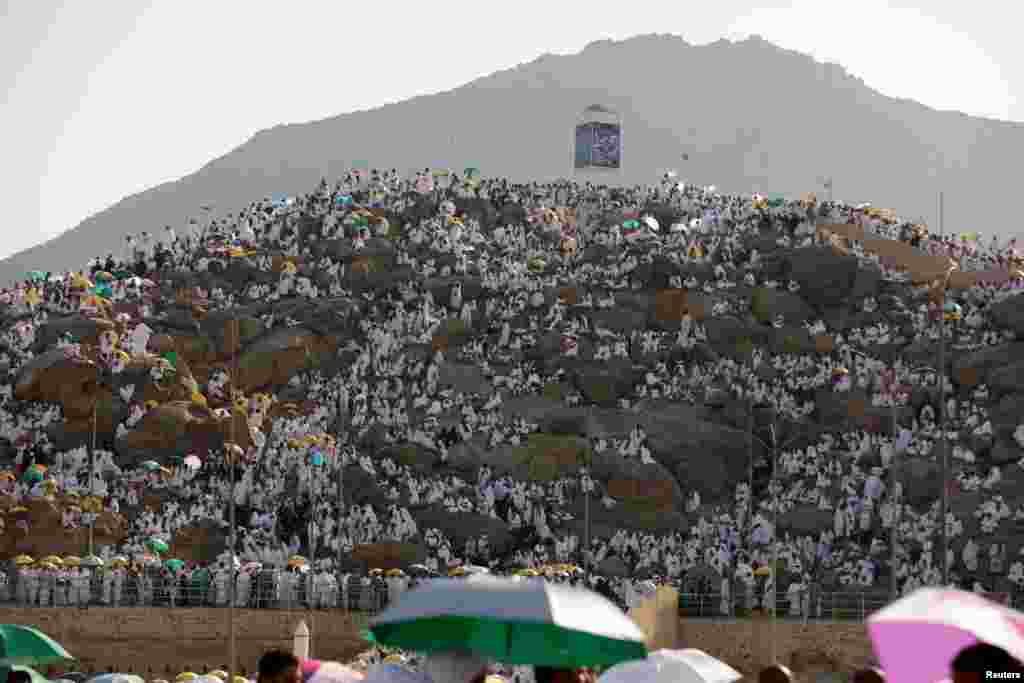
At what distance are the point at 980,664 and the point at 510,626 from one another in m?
3.28

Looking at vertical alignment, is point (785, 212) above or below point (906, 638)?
above

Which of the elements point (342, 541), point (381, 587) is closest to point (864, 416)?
point (342, 541)

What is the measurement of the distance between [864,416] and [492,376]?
12949 mm

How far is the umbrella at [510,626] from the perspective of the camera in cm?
1462

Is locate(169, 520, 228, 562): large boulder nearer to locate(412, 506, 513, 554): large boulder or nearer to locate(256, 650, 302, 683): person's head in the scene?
locate(412, 506, 513, 554): large boulder

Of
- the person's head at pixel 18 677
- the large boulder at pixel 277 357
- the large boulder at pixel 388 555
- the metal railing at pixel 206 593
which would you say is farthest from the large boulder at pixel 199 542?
the person's head at pixel 18 677

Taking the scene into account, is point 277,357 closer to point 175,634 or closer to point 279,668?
point 175,634

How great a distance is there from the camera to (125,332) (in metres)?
79.9

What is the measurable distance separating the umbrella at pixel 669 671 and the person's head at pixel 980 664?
6.55m

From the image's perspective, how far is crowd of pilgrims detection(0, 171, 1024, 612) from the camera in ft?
198

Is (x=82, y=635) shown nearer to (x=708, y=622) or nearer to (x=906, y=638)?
(x=708, y=622)

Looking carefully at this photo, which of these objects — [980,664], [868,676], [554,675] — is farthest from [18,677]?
[980,664]

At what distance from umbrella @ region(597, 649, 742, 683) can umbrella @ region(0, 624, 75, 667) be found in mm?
4798

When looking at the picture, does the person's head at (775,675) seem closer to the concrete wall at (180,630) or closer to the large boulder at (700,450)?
the concrete wall at (180,630)
